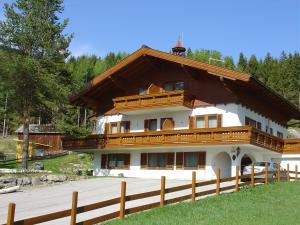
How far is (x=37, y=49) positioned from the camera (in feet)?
116

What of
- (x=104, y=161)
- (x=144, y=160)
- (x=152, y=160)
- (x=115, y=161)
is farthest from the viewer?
(x=104, y=161)

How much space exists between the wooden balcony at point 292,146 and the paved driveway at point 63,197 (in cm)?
1227

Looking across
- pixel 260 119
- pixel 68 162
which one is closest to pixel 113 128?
pixel 260 119

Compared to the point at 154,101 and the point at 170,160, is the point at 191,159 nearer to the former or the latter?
the point at 170,160

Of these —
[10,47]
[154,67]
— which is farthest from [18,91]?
[154,67]

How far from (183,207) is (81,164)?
35.4 m

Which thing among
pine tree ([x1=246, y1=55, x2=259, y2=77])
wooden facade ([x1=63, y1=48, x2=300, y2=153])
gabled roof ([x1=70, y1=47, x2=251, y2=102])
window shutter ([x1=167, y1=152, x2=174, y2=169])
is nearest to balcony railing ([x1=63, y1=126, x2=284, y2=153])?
wooden facade ([x1=63, y1=48, x2=300, y2=153])

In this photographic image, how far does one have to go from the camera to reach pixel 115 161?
34.6m

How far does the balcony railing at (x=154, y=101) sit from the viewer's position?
3067 centimetres

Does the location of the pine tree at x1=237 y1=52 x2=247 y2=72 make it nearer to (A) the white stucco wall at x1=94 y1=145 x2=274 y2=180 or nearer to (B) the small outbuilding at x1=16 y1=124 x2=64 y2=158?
(B) the small outbuilding at x1=16 y1=124 x2=64 y2=158

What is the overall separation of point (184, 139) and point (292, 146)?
8667mm

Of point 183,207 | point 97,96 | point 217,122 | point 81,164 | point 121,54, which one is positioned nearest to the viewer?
point 183,207

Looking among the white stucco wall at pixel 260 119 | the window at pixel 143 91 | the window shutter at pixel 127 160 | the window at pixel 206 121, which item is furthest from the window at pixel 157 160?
the white stucco wall at pixel 260 119

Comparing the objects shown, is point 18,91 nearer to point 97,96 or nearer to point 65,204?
point 97,96
